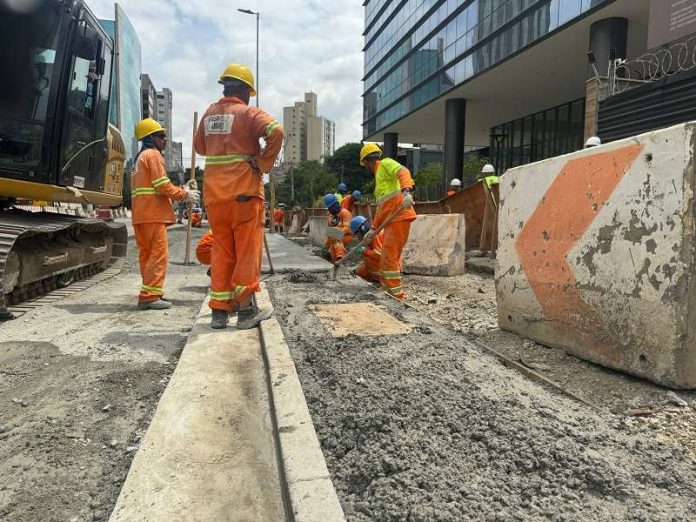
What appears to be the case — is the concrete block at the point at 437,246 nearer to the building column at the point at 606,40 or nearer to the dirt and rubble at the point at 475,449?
the dirt and rubble at the point at 475,449

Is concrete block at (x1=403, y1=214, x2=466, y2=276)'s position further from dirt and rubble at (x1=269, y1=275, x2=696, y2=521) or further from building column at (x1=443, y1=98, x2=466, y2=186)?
building column at (x1=443, y1=98, x2=466, y2=186)

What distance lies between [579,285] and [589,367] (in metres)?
0.51

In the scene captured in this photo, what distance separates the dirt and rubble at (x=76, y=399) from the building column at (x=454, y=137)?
2332 cm

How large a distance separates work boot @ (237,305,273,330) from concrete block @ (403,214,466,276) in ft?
15.7

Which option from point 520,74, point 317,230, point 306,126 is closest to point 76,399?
point 317,230

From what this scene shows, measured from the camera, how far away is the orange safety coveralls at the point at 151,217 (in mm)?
5062

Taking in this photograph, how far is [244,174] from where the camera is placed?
4.00 meters

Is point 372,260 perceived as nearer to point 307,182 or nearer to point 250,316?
point 250,316

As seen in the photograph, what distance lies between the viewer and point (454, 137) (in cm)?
2630

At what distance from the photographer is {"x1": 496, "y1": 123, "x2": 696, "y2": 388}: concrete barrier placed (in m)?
2.62

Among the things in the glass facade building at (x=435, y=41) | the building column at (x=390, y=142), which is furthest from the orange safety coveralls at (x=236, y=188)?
the building column at (x=390, y=142)

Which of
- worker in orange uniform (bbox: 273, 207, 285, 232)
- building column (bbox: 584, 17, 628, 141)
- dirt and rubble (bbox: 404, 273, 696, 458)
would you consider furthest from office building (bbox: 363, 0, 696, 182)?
worker in orange uniform (bbox: 273, 207, 285, 232)

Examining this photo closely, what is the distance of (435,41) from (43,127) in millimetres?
26656

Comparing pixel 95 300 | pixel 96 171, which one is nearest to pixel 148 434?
pixel 95 300
